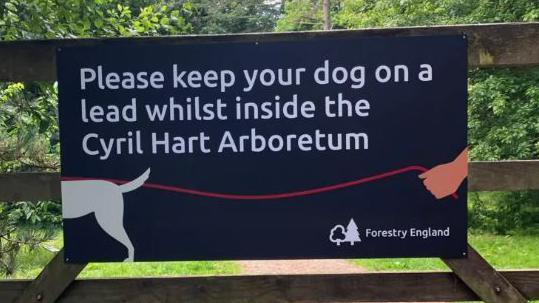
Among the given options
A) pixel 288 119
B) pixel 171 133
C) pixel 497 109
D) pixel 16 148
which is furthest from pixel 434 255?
pixel 497 109

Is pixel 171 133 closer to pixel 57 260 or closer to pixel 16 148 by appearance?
pixel 57 260

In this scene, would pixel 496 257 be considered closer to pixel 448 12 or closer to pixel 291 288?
pixel 448 12

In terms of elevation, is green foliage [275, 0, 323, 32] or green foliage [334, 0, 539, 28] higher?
green foliage [275, 0, 323, 32]

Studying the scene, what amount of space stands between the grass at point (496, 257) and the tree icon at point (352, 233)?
468 cm

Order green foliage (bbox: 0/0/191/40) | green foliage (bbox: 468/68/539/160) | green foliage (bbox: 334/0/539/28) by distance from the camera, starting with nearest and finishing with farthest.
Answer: green foliage (bbox: 0/0/191/40) < green foliage (bbox: 468/68/539/160) < green foliage (bbox: 334/0/539/28)

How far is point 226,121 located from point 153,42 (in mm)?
553

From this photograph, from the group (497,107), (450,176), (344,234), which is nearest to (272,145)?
(344,234)

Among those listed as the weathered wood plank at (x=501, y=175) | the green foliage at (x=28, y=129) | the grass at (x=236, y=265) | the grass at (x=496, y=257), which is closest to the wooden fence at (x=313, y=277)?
the weathered wood plank at (x=501, y=175)

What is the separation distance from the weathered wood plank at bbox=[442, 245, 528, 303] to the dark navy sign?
10cm

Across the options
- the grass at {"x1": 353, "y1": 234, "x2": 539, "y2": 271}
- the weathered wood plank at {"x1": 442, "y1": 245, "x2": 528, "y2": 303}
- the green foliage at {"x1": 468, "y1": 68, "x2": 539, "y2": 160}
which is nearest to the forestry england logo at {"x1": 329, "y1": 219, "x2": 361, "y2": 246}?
the weathered wood plank at {"x1": 442, "y1": 245, "x2": 528, "y2": 303}

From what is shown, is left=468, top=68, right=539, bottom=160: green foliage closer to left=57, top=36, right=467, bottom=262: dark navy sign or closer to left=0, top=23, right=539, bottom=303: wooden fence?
left=0, top=23, right=539, bottom=303: wooden fence

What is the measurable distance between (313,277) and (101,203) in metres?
1.15

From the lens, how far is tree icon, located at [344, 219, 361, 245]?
127 inches

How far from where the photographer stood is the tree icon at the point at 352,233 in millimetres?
3221
